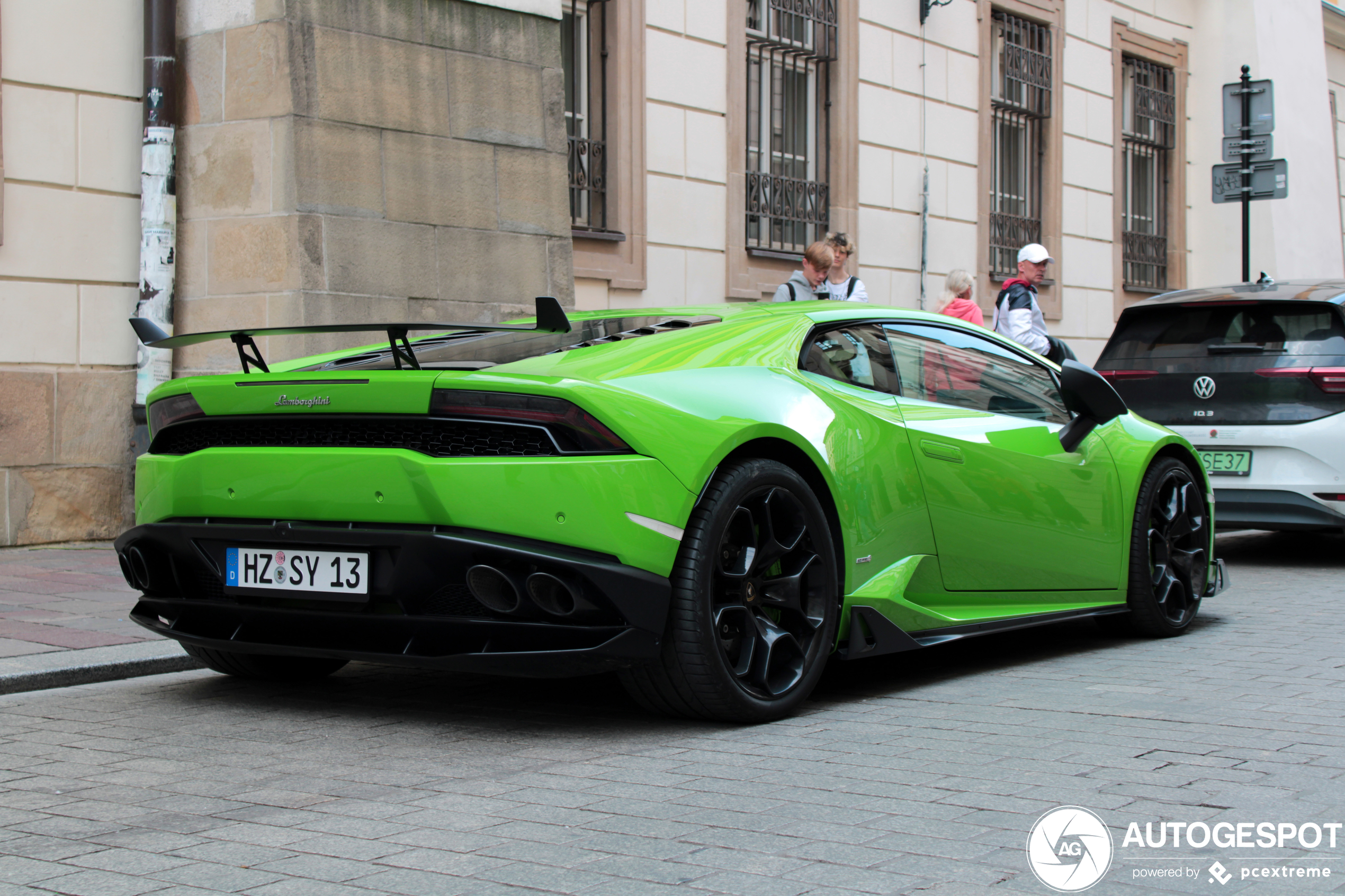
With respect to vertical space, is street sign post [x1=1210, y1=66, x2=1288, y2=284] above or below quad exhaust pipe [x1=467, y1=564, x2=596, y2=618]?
above

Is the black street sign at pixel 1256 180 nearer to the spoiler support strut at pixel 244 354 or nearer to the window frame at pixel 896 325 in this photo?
the window frame at pixel 896 325

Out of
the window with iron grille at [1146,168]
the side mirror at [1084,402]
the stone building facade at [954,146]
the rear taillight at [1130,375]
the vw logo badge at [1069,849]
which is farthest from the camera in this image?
the window with iron grille at [1146,168]

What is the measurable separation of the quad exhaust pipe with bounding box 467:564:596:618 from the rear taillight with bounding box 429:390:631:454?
35 centimetres

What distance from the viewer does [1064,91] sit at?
57.9ft

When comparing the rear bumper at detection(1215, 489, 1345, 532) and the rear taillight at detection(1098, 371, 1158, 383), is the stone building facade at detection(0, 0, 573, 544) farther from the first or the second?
the rear bumper at detection(1215, 489, 1345, 532)

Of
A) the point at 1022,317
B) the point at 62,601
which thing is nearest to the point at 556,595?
the point at 62,601

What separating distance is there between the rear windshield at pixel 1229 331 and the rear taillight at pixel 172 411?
20.6ft

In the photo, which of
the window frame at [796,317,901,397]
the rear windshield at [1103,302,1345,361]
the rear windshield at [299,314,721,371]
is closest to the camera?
the rear windshield at [299,314,721,371]

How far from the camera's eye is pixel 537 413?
4055 mm

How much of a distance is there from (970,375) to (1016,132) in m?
12.3

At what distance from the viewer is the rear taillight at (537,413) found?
4.05m

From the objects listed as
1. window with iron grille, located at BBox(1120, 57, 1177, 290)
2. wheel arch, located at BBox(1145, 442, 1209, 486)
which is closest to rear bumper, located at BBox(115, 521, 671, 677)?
wheel arch, located at BBox(1145, 442, 1209, 486)

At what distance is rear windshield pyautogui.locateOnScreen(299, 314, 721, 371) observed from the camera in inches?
174

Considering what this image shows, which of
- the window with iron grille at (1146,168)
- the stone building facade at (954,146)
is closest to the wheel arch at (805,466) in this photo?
the stone building facade at (954,146)
